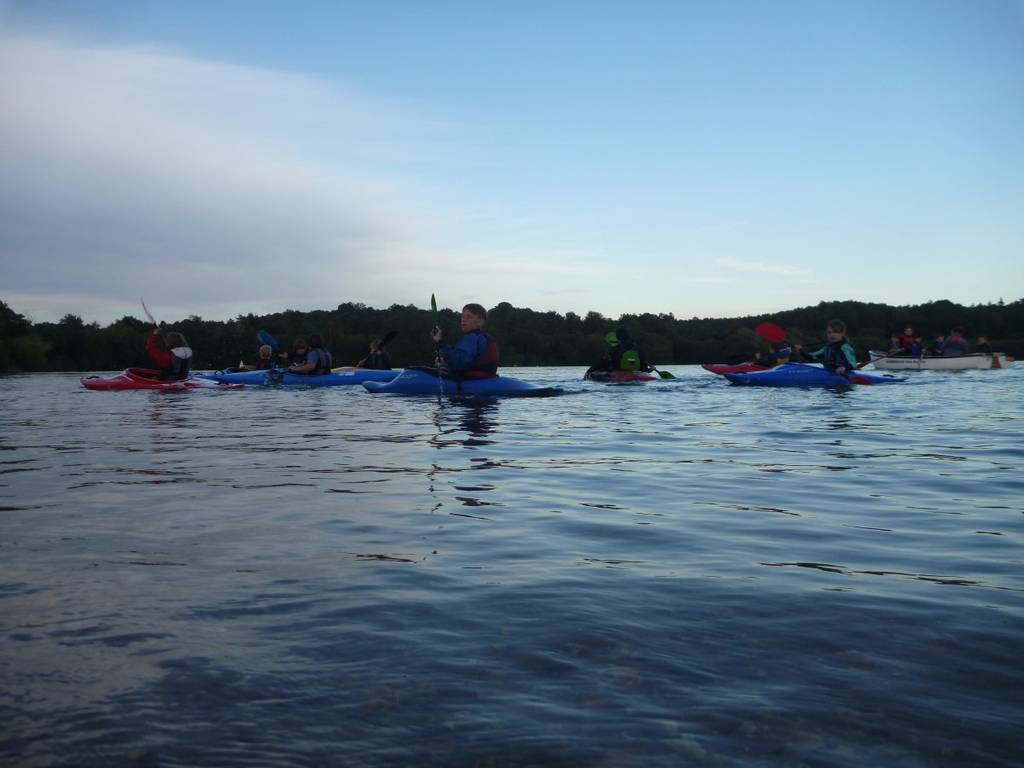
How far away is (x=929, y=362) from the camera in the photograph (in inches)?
1173

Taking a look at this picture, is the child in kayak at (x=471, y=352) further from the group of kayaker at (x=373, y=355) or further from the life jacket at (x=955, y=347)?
the life jacket at (x=955, y=347)

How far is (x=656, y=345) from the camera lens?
55281 millimetres

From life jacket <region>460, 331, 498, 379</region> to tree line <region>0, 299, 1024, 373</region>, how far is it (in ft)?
73.6

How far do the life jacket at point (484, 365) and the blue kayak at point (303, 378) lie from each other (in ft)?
15.3

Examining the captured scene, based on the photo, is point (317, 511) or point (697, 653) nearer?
point (697, 653)

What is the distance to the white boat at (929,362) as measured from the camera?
28.8 m

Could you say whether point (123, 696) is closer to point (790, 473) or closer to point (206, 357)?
point (790, 473)

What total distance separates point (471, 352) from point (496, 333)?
49.0m

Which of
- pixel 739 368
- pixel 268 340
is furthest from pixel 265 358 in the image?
pixel 739 368

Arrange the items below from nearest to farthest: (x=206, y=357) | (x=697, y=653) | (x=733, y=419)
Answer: (x=697, y=653)
(x=733, y=419)
(x=206, y=357)

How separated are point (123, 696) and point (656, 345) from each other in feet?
178

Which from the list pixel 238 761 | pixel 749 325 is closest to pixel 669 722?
pixel 238 761

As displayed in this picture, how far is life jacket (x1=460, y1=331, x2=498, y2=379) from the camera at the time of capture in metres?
14.6

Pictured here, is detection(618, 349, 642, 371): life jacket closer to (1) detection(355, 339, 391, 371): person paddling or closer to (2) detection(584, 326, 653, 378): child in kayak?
(2) detection(584, 326, 653, 378): child in kayak
